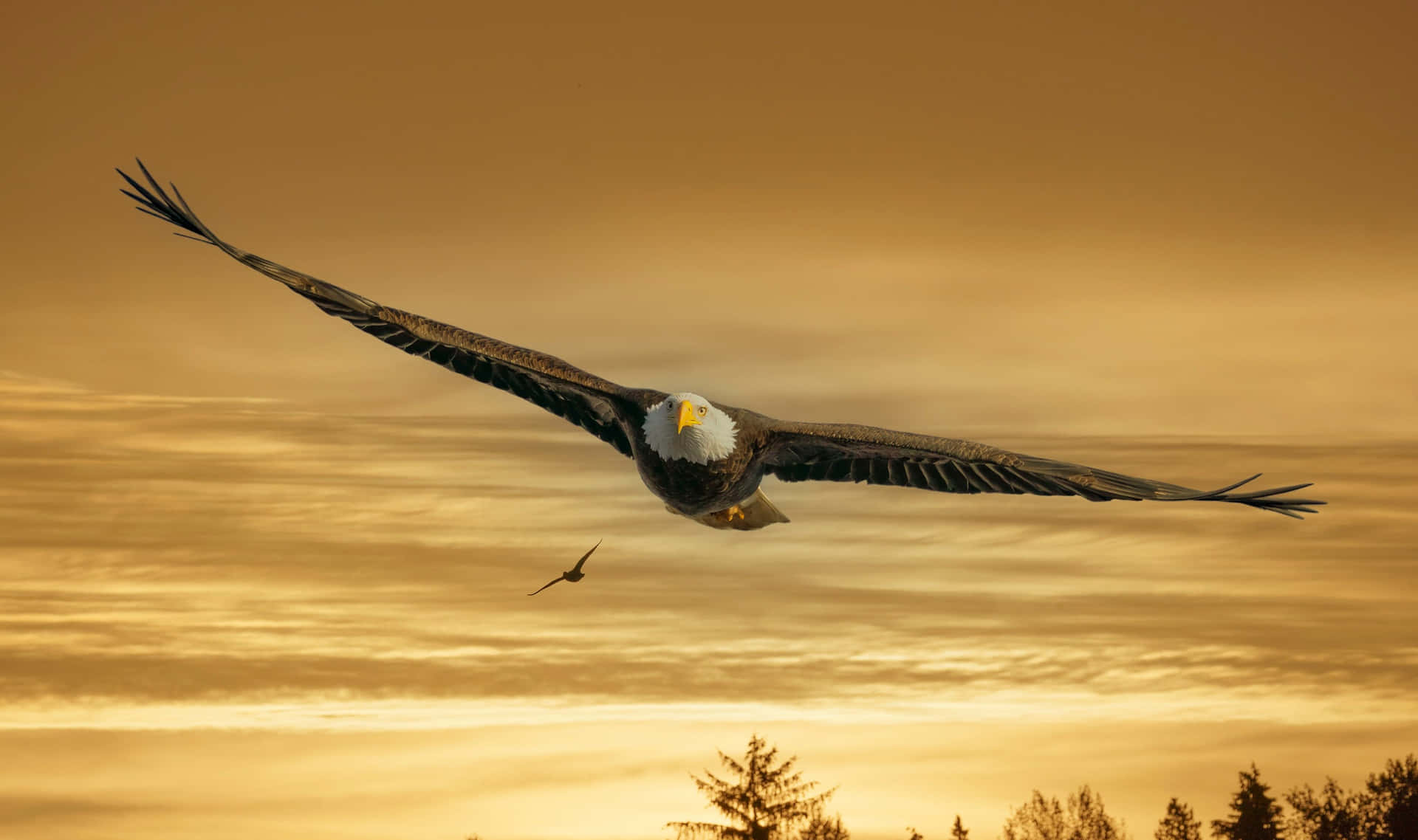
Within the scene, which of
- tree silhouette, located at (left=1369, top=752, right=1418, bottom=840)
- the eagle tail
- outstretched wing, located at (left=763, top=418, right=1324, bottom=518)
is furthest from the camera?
tree silhouette, located at (left=1369, top=752, right=1418, bottom=840)

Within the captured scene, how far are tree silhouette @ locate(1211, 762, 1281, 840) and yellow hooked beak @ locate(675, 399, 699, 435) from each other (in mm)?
35692

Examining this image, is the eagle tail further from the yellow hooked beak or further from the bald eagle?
the yellow hooked beak

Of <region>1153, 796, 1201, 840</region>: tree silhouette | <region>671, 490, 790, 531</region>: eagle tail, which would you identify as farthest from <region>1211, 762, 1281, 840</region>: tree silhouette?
<region>671, 490, 790, 531</region>: eagle tail

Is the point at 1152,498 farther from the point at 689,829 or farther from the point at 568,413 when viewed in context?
the point at 689,829

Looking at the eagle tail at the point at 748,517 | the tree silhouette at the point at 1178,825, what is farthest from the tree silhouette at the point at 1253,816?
the eagle tail at the point at 748,517

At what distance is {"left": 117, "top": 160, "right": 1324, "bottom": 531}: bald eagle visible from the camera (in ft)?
53.9

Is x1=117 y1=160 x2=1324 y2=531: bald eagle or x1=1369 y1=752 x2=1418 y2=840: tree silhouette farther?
x1=1369 y1=752 x2=1418 y2=840: tree silhouette

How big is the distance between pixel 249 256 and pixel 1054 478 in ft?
28.0

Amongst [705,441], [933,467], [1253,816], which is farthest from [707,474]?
[1253,816]

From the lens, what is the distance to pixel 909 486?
17.5m

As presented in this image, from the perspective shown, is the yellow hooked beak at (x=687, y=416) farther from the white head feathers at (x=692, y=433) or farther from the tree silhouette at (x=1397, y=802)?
Answer: the tree silhouette at (x=1397, y=802)

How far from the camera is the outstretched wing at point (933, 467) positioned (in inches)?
632

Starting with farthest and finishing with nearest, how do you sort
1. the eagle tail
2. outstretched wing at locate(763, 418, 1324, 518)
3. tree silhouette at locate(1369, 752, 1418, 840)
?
tree silhouette at locate(1369, 752, 1418, 840)
the eagle tail
outstretched wing at locate(763, 418, 1324, 518)

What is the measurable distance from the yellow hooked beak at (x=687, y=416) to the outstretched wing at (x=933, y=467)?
111 centimetres
